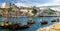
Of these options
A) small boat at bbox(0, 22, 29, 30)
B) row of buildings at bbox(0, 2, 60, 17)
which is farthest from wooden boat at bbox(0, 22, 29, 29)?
row of buildings at bbox(0, 2, 60, 17)

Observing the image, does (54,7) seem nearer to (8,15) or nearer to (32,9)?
(32,9)

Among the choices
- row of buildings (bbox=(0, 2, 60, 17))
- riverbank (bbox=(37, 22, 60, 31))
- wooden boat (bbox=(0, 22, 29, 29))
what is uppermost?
row of buildings (bbox=(0, 2, 60, 17))

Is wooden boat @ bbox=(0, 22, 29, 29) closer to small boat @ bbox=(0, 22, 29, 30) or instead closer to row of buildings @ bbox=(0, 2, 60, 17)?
small boat @ bbox=(0, 22, 29, 30)

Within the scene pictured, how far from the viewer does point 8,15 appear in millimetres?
2367

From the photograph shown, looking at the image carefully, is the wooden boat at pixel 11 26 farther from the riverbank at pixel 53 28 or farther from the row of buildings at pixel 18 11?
the riverbank at pixel 53 28

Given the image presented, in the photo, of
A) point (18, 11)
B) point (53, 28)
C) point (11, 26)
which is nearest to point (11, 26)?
point (11, 26)

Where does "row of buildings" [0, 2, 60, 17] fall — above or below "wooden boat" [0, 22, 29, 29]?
above

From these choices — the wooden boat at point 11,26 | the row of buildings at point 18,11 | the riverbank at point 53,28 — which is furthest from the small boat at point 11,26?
the riverbank at point 53,28

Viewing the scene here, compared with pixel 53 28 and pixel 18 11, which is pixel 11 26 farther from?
pixel 53 28

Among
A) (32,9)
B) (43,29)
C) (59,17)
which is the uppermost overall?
(32,9)

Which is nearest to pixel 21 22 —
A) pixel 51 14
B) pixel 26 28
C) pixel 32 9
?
pixel 26 28

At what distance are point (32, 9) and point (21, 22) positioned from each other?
0.91 feet

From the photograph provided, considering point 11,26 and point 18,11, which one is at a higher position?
point 18,11

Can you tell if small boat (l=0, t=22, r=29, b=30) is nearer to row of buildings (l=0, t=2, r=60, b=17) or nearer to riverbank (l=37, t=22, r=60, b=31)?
row of buildings (l=0, t=2, r=60, b=17)
